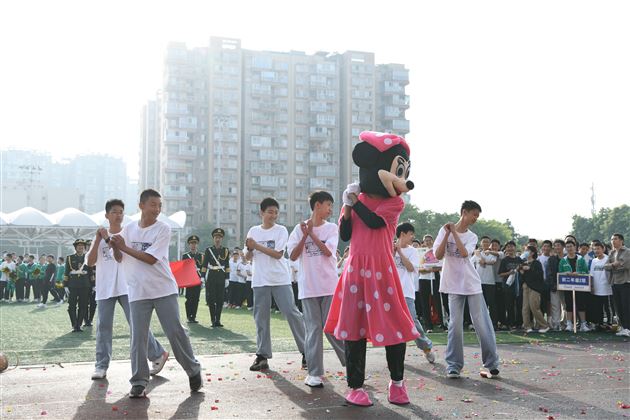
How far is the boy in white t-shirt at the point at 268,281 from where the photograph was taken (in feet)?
27.4

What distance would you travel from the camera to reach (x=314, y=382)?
704 centimetres

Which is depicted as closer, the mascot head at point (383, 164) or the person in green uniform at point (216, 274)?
the mascot head at point (383, 164)

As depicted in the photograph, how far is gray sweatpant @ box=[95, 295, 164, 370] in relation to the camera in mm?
7938

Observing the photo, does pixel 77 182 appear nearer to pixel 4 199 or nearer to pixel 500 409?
pixel 4 199

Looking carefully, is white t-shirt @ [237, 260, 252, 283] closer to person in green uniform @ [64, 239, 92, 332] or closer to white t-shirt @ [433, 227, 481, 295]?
person in green uniform @ [64, 239, 92, 332]

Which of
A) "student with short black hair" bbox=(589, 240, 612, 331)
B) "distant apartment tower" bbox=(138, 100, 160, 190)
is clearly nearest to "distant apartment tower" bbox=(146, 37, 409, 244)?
"distant apartment tower" bbox=(138, 100, 160, 190)

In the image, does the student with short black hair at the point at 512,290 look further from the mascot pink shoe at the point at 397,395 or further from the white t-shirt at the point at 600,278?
the mascot pink shoe at the point at 397,395

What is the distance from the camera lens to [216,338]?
1244cm

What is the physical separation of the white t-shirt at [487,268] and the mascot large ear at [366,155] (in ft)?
29.8

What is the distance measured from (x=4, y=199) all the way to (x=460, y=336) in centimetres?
8988

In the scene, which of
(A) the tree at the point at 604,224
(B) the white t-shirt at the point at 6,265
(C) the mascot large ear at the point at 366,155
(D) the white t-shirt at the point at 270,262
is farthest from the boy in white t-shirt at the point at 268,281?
(A) the tree at the point at 604,224

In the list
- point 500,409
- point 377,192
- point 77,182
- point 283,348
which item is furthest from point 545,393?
point 77,182

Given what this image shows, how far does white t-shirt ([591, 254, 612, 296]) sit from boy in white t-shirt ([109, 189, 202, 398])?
408 inches

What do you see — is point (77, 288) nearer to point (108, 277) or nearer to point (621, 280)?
point (108, 277)
